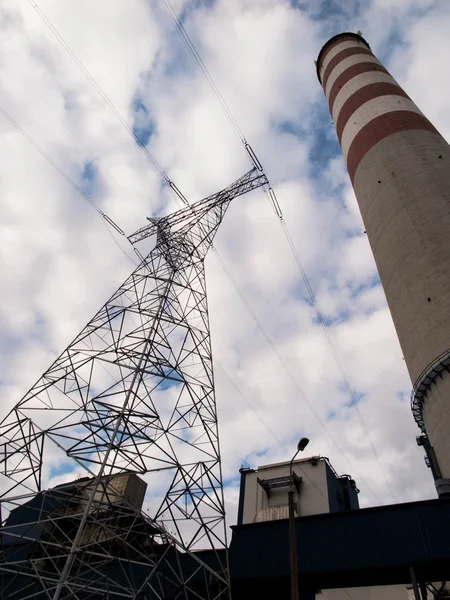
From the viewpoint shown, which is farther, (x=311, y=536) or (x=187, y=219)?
(x=187, y=219)

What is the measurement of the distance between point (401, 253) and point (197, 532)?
1553 centimetres

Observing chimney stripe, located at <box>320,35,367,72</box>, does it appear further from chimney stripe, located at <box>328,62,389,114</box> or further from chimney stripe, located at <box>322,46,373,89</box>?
chimney stripe, located at <box>328,62,389,114</box>

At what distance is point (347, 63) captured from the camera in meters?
33.1

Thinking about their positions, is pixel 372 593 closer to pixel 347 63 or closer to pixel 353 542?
pixel 353 542

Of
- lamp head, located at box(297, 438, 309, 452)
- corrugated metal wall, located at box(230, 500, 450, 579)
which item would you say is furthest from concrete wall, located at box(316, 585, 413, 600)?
lamp head, located at box(297, 438, 309, 452)

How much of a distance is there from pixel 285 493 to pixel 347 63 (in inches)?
1365

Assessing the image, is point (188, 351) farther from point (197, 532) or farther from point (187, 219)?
point (187, 219)

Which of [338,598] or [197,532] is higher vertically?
[338,598]

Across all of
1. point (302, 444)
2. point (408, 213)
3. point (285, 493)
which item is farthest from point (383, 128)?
point (285, 493)

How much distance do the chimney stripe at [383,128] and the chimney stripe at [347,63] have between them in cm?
896

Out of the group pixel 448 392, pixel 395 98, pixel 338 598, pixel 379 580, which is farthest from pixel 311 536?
pixel 395 98

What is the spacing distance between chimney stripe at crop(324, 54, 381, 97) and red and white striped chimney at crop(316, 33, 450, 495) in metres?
0.20

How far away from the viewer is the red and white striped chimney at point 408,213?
16734mm

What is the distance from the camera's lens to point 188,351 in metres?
18.4
